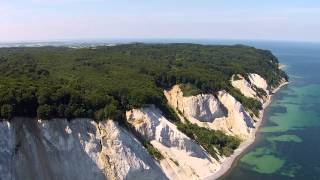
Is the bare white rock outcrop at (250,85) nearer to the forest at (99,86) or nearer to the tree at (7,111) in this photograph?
the forest at (99,86)

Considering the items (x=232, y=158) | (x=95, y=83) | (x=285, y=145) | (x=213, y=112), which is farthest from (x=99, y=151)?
(x=285, y=145)

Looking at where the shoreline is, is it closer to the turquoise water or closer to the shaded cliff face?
the turquoise water

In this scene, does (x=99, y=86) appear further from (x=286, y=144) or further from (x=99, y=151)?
(x=286, y=144)

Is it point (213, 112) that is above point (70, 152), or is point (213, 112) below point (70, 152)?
below

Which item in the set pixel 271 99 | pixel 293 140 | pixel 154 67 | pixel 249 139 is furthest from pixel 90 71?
pixel 271 99

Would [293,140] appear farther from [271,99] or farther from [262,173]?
[271,99]

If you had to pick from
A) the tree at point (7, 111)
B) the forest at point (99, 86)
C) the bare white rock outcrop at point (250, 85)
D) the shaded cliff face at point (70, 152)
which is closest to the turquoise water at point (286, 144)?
the bare white rock outcrop at point (250, 85)

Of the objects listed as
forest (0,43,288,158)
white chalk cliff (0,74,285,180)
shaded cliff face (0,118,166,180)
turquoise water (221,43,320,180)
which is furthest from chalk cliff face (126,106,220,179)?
shaded cliff face (0,118,166,180)

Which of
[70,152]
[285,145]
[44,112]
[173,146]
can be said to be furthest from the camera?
[285,145]
